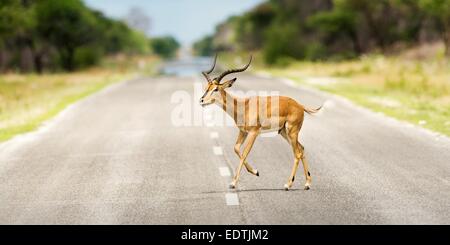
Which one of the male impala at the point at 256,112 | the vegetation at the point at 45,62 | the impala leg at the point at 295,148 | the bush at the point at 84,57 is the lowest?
the bush at the point at 84,57

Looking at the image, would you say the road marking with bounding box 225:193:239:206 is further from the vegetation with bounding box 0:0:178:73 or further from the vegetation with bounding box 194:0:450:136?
the vegetation with bounding box 0:0:178:73

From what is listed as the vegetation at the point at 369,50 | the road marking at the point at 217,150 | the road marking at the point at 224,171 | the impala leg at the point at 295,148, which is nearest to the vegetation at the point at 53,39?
the vegetation at the point at 369,50

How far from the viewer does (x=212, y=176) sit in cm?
1119

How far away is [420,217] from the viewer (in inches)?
325

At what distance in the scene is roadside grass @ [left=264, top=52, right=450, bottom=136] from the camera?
20297 millimetres

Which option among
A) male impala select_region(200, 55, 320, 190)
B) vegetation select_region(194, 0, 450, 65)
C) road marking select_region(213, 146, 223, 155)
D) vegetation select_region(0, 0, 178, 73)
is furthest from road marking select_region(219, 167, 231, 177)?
vegetation select_region(194, 0, 450, 65)

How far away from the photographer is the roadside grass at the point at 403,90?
20.3 m

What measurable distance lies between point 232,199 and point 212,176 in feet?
5.96

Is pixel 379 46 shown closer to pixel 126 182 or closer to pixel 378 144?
pixel 378 144

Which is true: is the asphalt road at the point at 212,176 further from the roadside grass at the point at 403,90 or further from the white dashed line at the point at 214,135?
the roadside grass at the point at 403,90

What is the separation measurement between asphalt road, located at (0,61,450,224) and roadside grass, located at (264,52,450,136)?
1.59m

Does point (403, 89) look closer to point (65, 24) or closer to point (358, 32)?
point (65, 24)

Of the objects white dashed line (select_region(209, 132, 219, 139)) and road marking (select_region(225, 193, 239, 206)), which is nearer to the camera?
road marking (select_region(225, 193, 239, 206))

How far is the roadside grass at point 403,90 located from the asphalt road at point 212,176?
159 cm
